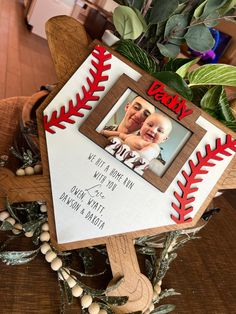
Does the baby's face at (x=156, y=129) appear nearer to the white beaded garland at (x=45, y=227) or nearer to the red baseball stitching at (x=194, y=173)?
the red baseball stitching at (x=194, y=173)

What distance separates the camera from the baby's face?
0.46m

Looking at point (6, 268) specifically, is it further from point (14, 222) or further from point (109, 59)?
point (109, 59)

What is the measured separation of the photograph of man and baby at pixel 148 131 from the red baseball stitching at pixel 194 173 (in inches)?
1.4

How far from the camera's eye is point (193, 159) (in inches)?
18.5

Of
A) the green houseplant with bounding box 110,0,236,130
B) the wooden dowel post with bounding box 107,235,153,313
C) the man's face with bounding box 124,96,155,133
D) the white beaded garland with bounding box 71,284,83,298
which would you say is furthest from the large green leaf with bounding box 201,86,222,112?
the white beaded garland with bounding box 71,284,83,298

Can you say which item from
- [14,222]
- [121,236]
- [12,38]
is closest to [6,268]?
[14,222]

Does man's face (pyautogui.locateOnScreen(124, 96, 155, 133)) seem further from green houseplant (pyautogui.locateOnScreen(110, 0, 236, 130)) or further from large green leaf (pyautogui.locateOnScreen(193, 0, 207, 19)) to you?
large green leaf (pyautogui.locateOnScreen(193, 0, 207, 19))

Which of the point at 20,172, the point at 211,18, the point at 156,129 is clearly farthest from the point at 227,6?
the point at 20,172

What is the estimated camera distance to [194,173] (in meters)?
0.47

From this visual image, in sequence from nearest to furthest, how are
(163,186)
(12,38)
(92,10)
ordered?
(163,186) → (12,38) → (92,10)

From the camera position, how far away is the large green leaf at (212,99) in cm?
50

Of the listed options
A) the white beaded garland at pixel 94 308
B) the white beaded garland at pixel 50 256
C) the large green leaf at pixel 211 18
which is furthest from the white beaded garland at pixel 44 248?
the large green leaf at pixel 211 18

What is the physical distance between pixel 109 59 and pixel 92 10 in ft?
12.7

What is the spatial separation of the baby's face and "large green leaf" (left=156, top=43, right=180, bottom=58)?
0.12 m
